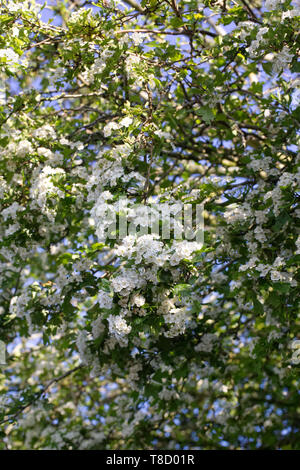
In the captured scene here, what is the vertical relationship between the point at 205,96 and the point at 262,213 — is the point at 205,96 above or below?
above

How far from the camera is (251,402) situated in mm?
5141

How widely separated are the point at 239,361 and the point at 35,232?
8.33 ft

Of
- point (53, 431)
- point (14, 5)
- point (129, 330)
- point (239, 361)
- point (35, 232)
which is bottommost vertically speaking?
point (53, 431)

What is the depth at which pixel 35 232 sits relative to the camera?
3.57 metres

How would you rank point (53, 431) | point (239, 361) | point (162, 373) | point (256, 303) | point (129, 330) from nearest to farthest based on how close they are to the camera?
point (129, 330)
point (256, 303)
point (162, 373)
point (53, 431)
point (239, 361)

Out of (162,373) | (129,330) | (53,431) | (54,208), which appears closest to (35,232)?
(54,208)

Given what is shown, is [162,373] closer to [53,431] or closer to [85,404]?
[53,431]

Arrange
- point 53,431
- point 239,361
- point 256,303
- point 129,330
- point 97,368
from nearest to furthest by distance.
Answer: point 129,330, point 256,303, point 97,368, point 53,431, point 239,361

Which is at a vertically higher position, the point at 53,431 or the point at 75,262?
the point at 75,262

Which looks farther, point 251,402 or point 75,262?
point 251,402

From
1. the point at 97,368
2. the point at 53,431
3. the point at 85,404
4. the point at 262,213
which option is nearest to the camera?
the point at 262,213

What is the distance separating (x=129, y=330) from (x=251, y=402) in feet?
10.6

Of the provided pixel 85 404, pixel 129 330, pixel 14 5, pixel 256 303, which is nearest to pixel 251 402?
pixel 85 404

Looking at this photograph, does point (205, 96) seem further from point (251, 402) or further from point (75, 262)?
point (251, 402)
